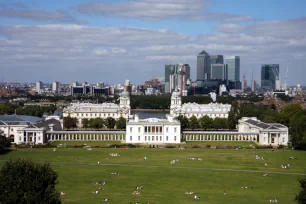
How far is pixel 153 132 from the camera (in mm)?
77062

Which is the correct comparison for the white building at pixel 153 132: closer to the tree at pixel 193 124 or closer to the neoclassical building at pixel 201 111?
the tree at pixel 193 124

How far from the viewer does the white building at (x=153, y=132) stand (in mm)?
76688

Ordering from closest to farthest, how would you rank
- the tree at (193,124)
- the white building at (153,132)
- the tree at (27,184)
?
the tree at (27,184)
the white building at (153,132)
the tree at (193,124)

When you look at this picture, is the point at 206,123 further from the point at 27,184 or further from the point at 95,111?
the point at 27,184

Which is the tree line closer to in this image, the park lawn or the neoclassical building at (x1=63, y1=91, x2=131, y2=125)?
the park lawn

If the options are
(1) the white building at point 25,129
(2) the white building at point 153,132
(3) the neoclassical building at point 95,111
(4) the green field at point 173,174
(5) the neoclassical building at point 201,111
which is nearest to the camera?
(4) the green field at point 173,174

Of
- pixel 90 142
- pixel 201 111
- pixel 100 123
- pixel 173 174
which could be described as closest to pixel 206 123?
pixel 100 123

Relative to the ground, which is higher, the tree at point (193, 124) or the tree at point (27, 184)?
the tree at point (27, 184)

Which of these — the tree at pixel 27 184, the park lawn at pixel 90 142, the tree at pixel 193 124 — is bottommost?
the park lawn at pixel 90 142

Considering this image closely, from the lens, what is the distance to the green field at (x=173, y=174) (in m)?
37.6

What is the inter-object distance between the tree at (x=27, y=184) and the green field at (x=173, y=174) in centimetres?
590

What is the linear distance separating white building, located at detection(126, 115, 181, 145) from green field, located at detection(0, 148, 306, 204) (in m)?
11.4

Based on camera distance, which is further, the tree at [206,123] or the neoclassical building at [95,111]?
the neoclassical building at [95,111]

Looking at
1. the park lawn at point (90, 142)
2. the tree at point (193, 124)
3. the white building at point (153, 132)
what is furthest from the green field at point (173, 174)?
the tree at point (193, 124)
